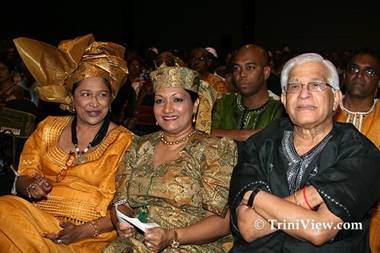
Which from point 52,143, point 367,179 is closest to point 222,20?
point 52,143

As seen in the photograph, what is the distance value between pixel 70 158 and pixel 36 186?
299 mm

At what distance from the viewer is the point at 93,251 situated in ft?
10.5

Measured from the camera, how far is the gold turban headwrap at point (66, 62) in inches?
137

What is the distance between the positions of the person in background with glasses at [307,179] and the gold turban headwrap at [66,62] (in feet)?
3.83

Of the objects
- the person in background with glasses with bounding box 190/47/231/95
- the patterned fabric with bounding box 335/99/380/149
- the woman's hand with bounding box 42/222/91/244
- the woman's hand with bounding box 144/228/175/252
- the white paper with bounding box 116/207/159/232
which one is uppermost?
the person in background with glasses with bounding box 190/47/231/95

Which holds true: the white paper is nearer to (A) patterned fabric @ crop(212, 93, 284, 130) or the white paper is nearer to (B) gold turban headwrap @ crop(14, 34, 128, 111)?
(B) gold turban headwrap @ crop(14, 34, 128, 111)

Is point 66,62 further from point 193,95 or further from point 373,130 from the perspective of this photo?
point 373,130

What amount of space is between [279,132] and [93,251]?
4.46 feet

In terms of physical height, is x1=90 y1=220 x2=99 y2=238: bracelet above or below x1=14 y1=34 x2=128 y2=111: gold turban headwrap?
below

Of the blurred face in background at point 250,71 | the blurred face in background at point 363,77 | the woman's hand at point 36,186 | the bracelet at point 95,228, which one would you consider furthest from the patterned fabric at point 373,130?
the woman's hand at point 36,186

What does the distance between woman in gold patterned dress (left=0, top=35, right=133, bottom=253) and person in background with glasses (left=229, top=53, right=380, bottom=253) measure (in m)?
1.01

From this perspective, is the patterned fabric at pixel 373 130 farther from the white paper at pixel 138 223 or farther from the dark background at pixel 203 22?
the dark background at pixel 203 22

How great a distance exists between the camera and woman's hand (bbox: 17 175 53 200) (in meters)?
3.21

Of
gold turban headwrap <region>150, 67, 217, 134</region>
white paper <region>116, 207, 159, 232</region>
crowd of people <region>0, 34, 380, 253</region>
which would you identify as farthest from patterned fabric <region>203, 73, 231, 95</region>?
white paper <region>116, 207, 159, 232</region>
